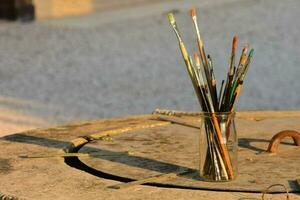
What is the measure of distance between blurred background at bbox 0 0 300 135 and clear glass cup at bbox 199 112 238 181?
3.52 metres

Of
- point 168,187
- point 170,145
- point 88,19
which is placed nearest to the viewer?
point 168,187

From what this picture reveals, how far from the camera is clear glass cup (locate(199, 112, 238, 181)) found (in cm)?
211

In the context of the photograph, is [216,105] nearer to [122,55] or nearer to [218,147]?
[218,147]

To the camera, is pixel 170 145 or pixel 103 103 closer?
pixel 170 145

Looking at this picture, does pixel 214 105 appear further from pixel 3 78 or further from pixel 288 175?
pixel 3 78

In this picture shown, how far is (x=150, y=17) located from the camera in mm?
10367

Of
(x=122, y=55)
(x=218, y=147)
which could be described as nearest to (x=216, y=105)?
(x=218, y=147)

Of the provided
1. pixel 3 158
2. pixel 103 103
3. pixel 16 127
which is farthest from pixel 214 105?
pixel 103 103

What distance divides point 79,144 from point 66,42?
6.34m

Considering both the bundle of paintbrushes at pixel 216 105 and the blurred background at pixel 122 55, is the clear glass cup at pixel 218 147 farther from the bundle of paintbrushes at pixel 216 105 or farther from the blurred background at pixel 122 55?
the blurred background at pixel 122 55

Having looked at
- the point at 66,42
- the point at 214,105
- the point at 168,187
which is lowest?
the point at 168,187

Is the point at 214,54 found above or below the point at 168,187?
above

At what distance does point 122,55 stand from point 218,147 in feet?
20.4

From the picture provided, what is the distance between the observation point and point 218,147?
2.11 metres
